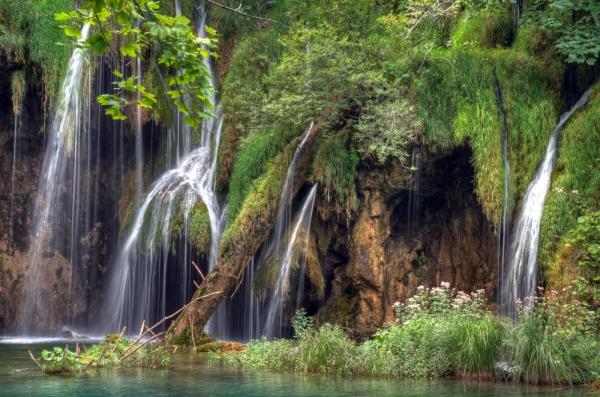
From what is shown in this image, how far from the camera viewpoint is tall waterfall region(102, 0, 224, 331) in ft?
54.0

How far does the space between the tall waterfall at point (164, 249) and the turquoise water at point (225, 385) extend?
22.8 feet

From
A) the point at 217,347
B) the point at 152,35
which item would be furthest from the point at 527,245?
the point at 152,35

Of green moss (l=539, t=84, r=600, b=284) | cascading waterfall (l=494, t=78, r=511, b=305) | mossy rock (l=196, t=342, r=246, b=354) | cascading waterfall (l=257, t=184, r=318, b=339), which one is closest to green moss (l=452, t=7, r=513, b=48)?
cascading waterfall (l=494, t=78, r=511, b=305)

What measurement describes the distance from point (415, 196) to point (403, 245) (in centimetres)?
116

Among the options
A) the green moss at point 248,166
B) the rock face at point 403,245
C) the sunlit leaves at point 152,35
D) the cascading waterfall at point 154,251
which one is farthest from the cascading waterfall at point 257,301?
the sunlit leaves at point 152,35

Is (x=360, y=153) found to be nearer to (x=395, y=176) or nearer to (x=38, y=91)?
(x=395, y=176)

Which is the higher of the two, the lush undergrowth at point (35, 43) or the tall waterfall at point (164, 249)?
the lush undergrowth at point (35, 43)

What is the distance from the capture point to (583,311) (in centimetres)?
897

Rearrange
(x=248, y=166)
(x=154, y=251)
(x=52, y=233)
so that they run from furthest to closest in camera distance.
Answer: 1. (x=52, y=233)
2. (x=154, y=251)
3. (x=248, y=166)

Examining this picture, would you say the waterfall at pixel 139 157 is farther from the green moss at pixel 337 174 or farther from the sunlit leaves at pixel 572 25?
the sunlit leaves at pixel 572 25

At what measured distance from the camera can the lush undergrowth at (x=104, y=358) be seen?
9.19m

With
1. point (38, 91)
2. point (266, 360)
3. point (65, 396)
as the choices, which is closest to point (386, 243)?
point (266, 360)

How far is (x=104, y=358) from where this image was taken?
400 inches

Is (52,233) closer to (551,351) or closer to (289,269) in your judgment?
(289,269)
